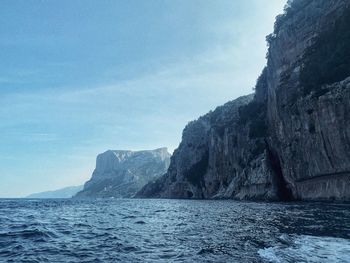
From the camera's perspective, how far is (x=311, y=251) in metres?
20.6

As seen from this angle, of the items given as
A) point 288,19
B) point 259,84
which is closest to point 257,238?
point 288,19

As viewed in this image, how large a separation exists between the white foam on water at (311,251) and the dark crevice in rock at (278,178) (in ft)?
226

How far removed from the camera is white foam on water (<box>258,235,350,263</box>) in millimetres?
18734

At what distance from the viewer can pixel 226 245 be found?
24.1 meters

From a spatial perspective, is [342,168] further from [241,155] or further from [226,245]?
[241,155]

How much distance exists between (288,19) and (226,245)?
85.6m

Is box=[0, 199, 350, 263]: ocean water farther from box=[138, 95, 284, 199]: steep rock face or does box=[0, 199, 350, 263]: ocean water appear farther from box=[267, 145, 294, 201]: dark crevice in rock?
box=[138, 95, 284, 199]: steep rock face

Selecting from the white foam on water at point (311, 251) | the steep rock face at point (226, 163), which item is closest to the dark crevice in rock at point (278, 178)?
the steep rock face at point (226, 163)

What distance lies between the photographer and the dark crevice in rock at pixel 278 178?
307 feet

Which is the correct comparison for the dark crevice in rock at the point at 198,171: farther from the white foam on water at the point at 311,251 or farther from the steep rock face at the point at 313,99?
the white foam on water at the point at 311,251

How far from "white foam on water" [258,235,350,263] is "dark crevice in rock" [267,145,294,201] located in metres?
69.0

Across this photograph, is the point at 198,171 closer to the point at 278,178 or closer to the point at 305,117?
the point at 278,178

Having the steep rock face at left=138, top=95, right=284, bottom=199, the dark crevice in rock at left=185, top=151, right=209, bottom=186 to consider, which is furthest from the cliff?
the dark crevice in rock at left=185, top=151, right=209, bottom=186

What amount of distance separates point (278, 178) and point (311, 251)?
3143 inches
